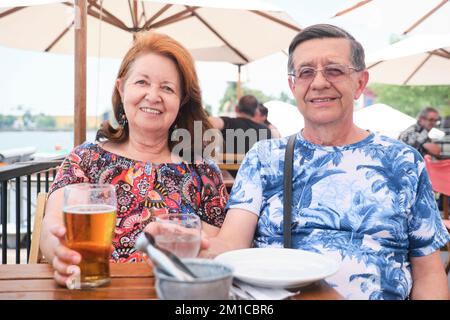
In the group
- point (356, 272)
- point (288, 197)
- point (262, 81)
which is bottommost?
point (356, 272)

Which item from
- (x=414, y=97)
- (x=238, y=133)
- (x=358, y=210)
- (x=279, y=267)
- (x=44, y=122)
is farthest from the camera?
(x=44, y=122)

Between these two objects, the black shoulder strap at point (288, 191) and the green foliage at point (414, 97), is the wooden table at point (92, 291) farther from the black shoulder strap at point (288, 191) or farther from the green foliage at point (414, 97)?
the green foliage at point (414, 97)

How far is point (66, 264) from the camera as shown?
1146 millimetres

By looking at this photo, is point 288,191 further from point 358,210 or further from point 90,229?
point 90,229

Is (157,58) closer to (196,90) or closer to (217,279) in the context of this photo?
(196,90)

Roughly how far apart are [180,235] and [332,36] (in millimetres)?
1117

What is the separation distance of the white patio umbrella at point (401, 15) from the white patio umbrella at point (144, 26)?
697 mm

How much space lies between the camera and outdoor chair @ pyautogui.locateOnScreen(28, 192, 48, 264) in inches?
75.8

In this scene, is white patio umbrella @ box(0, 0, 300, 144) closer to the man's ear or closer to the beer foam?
the man's ear

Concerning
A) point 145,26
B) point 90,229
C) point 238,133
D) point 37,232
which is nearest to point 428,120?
point 238,133

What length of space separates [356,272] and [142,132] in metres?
1.03
